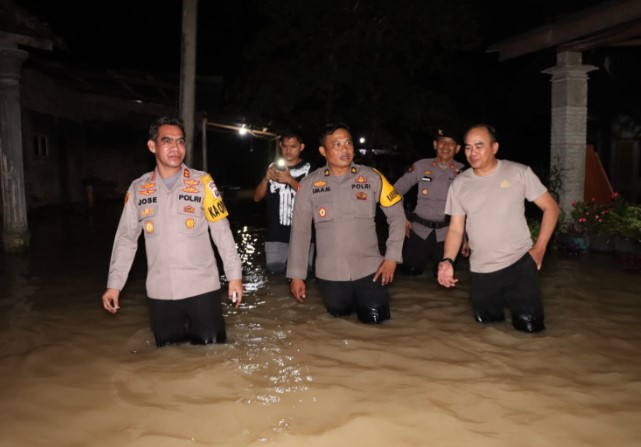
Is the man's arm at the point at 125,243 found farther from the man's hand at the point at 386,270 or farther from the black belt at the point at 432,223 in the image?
the black belt at the point at 432,223

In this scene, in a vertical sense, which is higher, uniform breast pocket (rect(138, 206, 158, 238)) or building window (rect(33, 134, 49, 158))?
building window (rect(33, 134, 49, 158))

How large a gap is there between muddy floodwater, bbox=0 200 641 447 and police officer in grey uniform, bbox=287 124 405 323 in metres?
0.46

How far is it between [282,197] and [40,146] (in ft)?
41.0

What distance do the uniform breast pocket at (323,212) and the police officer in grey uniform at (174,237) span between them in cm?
117

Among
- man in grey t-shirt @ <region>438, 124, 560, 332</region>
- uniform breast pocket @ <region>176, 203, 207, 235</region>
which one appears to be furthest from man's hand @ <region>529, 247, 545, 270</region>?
uniform breast pocket @ <region>176, 203, 207, 235</region>

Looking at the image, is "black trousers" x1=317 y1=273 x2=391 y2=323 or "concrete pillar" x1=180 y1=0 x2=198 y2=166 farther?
"concrete pillar" x1=180 y1=0 x2=198 y2=166

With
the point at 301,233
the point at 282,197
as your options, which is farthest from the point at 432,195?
the point at 301,233

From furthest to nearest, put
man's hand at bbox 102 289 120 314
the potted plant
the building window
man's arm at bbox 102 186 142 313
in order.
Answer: the building window, the potted plant, man's arm at bbox 102 186 142 313, man's hand at bbox 102 289 120 314

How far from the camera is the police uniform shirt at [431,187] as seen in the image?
7.48 meters

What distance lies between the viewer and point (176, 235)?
4.43 m

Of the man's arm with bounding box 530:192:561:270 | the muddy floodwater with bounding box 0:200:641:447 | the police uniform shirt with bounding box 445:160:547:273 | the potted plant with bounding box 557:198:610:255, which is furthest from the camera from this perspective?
the potted plant with bounding box 557:198:610:255

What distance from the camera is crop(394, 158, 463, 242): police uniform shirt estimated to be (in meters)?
7.48

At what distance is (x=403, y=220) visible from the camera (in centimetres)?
540

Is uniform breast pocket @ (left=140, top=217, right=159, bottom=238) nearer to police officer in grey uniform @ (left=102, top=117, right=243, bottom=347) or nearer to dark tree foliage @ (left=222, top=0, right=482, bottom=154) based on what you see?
police officer in grey uniform @ (left=102, top=117, right=243, bottom=347)
